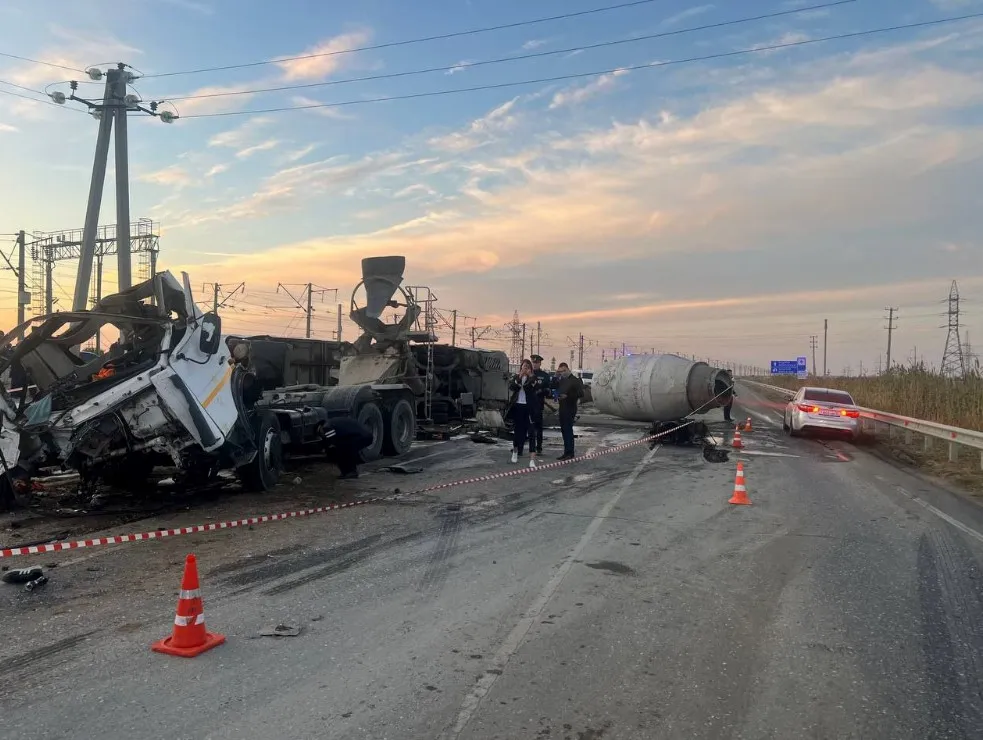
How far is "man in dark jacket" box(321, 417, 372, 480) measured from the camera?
36.1ft

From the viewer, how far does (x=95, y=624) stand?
15.5ft

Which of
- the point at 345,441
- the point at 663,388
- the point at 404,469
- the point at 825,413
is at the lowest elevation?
the point at 404,469

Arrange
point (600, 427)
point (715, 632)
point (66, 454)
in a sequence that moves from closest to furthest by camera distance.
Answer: point (715, 632)
point (66, 454)
point (600, 427)

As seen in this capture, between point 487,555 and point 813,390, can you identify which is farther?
point 813,390

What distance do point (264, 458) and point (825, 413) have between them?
13648 mm

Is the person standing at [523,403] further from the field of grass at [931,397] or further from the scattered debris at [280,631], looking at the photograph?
the field of grass at [931,397]

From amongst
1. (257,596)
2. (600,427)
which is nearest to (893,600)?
(257,596)

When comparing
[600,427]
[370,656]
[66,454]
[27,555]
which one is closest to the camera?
[370,656]

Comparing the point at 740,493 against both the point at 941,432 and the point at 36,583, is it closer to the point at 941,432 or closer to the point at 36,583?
the point at 36,583

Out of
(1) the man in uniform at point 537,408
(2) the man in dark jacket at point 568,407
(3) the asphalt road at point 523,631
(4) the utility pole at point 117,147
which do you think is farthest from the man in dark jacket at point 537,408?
(4) the utility pole at point 117,147

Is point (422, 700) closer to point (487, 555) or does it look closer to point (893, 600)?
point (487, 555)

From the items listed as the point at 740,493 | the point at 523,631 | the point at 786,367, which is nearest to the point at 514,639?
the point at 523,631

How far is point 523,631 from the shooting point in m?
4.61

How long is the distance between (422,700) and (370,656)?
2.13ft
